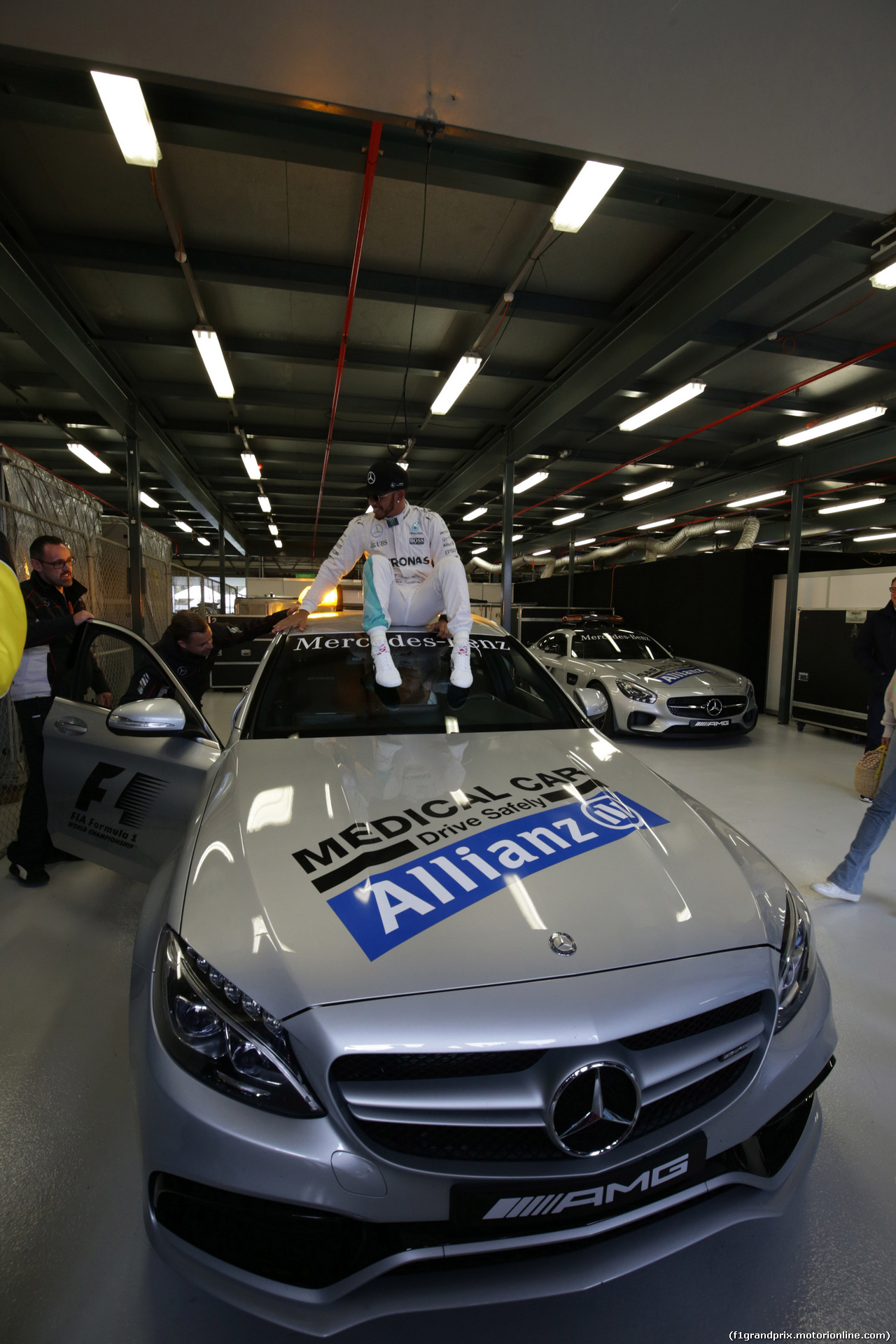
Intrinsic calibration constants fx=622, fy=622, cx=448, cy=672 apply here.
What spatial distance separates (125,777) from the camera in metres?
2.06

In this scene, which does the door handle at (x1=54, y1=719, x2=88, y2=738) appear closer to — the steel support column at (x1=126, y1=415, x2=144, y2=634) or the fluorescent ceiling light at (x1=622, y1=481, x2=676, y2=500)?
the steel support column at (x1=126, y1=415, x2=144, y2=634)

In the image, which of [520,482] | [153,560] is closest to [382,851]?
[153,560]

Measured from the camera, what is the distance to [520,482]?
1079cm

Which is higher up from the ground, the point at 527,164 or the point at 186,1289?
the point at 527,164

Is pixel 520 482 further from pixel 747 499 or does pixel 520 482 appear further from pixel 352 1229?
pixel 352 1229

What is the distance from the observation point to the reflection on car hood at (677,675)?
591cm

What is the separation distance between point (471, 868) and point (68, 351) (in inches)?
250

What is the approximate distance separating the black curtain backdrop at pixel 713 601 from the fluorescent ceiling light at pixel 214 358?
7150mm

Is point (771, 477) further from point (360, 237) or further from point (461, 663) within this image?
point (461, 663)

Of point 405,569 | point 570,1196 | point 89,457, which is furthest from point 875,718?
point 89,457

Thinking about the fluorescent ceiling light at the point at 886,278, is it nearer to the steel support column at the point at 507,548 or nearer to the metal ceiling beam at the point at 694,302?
the metal ceiling beam at the point at 694,302

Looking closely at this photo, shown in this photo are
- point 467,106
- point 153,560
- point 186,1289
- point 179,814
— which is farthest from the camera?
point 153,560

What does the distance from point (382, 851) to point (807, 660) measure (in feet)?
24.5

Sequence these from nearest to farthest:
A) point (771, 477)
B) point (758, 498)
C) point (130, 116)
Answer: point (130, 116), point (771, 477), point (758, 498)
